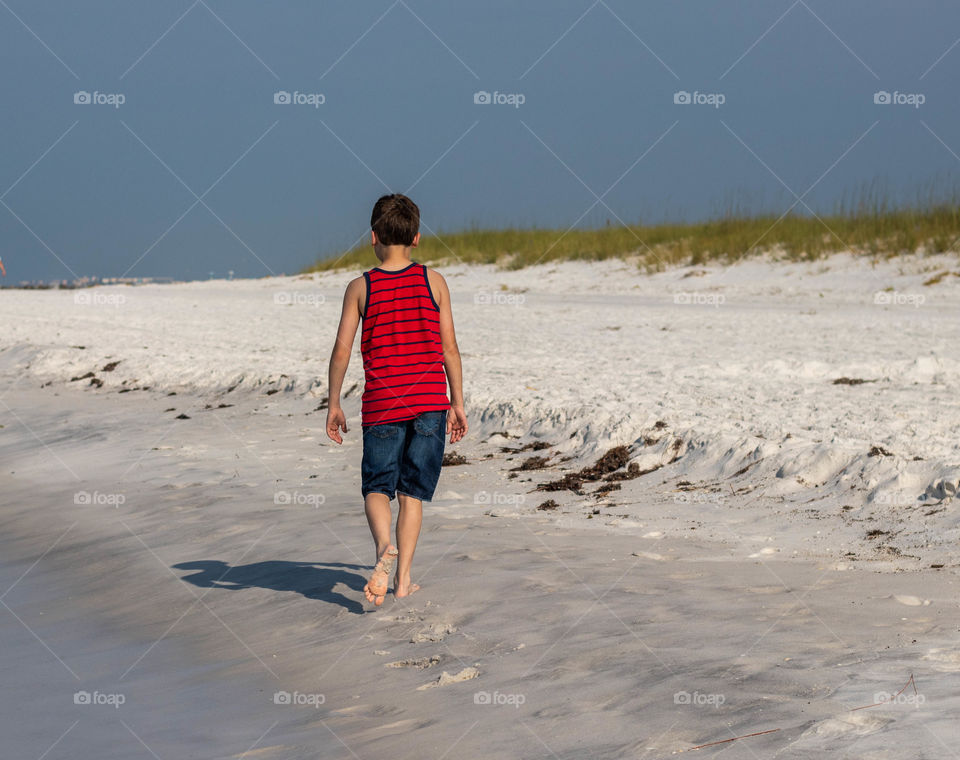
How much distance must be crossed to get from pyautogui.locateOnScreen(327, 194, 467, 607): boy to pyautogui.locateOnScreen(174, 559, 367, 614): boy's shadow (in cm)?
62

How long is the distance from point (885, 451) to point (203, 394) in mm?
6877

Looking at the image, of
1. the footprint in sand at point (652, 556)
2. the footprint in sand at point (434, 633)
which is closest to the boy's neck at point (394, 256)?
the footprint in sand at point (434, 633)

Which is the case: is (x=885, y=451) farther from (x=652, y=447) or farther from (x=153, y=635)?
(x=153, y=635)

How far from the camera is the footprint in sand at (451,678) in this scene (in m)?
3.91

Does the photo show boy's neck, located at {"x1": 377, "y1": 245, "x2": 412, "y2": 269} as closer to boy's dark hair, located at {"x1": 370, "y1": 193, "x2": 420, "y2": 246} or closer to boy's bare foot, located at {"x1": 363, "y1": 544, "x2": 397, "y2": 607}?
boy's dark hair, located at {"x1": 370, "y1": 193, "x2": 420, "y2": 246}

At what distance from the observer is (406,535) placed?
188 inches

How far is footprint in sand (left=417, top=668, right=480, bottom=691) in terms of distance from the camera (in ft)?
12.8

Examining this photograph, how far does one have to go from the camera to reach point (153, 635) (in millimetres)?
4898

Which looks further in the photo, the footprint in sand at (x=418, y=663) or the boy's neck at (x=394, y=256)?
the boy's neck at (x=394, y=256)

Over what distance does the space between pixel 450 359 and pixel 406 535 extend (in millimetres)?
750

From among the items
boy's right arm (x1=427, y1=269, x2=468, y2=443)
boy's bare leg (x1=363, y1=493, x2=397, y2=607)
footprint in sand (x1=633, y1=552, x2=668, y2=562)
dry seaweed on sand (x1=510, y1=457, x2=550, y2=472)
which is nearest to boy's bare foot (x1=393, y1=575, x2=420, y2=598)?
boy's bare leg (x1=363, y1=493, x2=397, y2=607)

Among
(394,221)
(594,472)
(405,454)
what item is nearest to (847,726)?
(405,454)

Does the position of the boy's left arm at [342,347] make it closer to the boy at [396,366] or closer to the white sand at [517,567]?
the boy at [396,366]

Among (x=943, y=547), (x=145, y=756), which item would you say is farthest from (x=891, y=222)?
(x=145, y=756)
